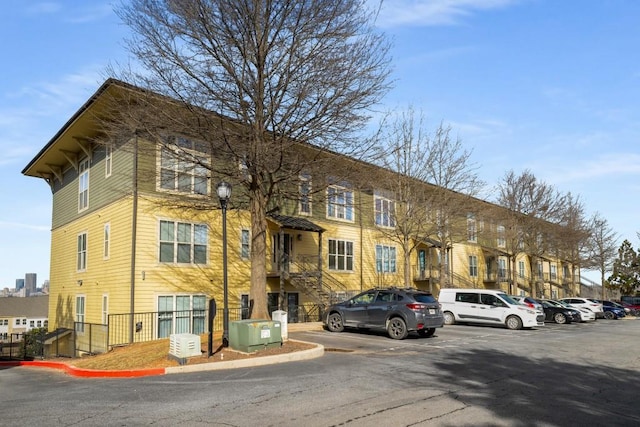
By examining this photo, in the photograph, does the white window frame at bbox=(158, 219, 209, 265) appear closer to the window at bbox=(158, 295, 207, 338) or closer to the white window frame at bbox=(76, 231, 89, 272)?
the window at bbox=(158, 295, 207, 338)

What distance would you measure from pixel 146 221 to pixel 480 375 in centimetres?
1596

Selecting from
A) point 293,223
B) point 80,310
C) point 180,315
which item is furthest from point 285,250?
point 80,310

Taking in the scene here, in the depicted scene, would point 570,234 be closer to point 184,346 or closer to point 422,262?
point 422,262

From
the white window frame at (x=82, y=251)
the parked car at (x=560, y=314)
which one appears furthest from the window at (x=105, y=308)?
the parked car at (x=560, y=314)

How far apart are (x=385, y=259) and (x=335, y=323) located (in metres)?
16.7

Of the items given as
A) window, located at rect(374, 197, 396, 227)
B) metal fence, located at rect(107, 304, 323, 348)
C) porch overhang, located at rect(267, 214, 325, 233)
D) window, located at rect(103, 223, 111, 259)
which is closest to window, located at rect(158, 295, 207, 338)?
metal fence, located at rect(107, 304, 323, 348)

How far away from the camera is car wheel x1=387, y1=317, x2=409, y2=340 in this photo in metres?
18.3

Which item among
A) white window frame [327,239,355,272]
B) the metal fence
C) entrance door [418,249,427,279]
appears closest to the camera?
the metal fence

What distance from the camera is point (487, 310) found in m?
25.4

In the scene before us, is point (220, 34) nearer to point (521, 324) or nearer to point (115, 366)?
point (115, 366)

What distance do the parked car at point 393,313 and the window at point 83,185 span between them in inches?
610

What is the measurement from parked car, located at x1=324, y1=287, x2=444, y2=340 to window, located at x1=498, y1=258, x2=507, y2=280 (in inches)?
1361

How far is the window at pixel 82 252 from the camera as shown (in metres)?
27.8

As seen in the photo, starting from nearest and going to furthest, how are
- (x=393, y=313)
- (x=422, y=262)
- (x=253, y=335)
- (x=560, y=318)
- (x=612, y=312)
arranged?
1. (x=253, y=335)
2. (x=393, y=313)
3. (x=560, y=318)
4. (x=612, y=312)
5. (x=422, y=262)
